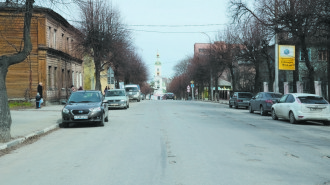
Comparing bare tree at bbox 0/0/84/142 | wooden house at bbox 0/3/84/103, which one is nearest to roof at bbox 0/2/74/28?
wooden house at bbox 0/3/84/103

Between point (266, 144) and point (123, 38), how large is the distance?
27.9 meters

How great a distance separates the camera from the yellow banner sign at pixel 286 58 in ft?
83.9

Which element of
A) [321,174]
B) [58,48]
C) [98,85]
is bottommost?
[321,174]

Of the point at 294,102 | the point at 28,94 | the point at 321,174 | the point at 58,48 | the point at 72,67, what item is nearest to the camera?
the point at 321,174

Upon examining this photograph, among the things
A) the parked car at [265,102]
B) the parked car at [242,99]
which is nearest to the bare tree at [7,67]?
the parked car at [265,102]

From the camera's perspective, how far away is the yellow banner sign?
83.9 ft

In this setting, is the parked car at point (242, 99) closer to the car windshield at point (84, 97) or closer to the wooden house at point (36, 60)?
the wooden house at point (36, 60)

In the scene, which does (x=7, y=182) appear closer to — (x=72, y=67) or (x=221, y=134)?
(x=221, y=134)

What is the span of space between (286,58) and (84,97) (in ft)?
52.9

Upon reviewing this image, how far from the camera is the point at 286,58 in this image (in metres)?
25.7

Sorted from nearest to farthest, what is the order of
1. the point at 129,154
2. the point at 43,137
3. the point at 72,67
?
1. the point at 129,154
2. the point at 43,137
3. the point at 72,67

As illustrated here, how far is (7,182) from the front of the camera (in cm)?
598

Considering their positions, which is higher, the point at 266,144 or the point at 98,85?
the point at 98,85

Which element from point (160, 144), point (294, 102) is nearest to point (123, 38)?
point (294, 102)
